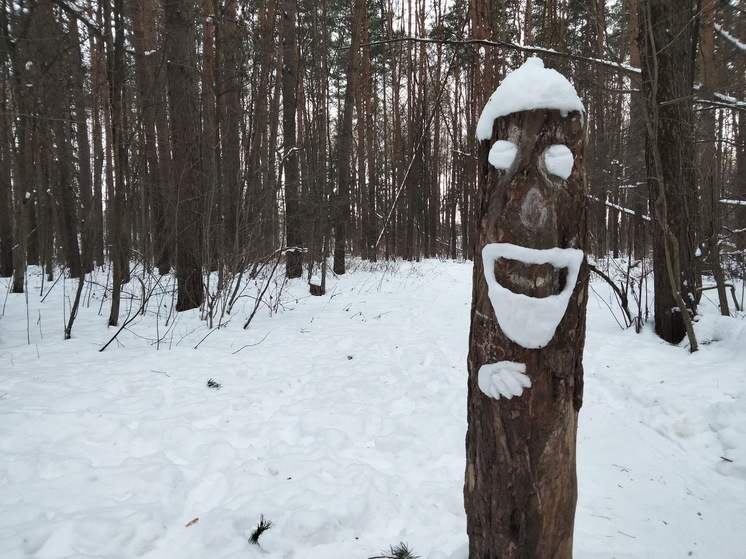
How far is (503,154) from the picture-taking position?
1.10 metres

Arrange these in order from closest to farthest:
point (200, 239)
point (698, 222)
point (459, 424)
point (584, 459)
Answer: point (584, 459) → point (459, 424) → point (698, 222) → point (200, 239)

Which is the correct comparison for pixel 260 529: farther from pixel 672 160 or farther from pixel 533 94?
pixel 672 160

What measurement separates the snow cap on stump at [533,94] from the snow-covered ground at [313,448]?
1522mm

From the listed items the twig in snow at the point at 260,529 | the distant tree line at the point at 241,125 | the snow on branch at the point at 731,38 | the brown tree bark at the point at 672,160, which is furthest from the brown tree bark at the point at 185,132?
the snow on branch at the point at 731,38

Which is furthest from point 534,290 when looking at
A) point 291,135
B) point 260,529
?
point 291,135

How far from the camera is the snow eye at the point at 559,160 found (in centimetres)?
106

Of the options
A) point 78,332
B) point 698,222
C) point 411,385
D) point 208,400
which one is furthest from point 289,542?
point 698,222

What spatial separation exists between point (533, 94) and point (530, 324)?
63cm

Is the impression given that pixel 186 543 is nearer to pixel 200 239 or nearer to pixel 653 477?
pixel 653 477

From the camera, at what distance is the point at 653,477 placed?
208 cm

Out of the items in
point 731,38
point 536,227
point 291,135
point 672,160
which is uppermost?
point 291,135

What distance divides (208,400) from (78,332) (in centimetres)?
278

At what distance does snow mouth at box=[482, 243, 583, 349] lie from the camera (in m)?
1.06

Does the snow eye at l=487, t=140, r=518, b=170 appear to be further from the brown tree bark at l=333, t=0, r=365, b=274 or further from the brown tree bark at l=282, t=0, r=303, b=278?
the brown tree bark at l=333, t=0, r=365, b=274
